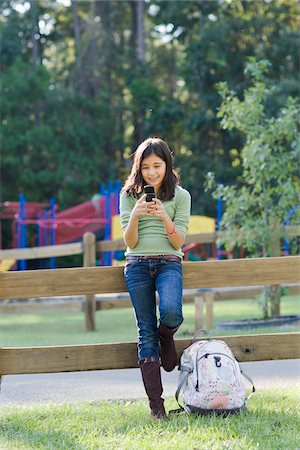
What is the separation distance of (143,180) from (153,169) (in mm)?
108

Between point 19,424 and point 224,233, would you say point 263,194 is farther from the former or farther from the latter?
point 19,424

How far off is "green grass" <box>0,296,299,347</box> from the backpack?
176 inches

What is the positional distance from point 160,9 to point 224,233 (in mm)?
21533

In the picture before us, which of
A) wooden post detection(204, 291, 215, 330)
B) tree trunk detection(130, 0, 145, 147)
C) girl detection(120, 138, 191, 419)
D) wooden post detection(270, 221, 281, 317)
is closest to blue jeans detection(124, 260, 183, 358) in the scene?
girl detection(120, 138, 191, 419)

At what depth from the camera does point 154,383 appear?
4898mm

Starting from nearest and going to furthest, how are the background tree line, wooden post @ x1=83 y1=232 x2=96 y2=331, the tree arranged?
the tree < wooden post @ x1=83 y1=232 x2=96 y2=331 < the background tree line

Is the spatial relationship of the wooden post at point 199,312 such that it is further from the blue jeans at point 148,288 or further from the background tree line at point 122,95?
the background tree line at point 122,95

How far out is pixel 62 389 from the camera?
652 centimetres

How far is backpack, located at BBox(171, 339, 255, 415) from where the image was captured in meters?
4.82

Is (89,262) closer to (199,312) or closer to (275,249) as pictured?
(199,312)

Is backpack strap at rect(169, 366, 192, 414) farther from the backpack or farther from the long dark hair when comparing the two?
the long dark hair

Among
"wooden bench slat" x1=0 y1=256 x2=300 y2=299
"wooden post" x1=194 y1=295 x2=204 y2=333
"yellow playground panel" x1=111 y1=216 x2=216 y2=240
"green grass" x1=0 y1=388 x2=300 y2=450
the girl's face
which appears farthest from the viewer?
"yellow playground panel" x1=111 y1=216 x2=216 y2=240

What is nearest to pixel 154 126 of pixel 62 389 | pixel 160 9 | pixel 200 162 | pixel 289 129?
pixel 200 162

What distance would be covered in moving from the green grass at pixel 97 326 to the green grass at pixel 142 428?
4132 millimetres
